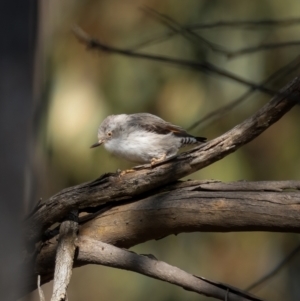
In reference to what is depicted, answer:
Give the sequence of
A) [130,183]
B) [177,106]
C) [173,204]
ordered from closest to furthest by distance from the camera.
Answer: [173,204] < [130,183] < [177,106]

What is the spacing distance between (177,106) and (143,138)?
292cm

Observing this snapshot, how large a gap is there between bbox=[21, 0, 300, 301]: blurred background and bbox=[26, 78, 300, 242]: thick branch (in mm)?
3779

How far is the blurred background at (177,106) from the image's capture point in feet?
24.1

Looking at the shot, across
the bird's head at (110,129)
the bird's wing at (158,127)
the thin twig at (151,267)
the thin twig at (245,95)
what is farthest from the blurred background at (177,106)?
the thin twig at (245,95)

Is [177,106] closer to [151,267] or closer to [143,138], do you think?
[143,138]

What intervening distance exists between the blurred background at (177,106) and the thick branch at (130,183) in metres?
3.78

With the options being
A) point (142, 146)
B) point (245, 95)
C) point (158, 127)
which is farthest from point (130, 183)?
point (158, 127)

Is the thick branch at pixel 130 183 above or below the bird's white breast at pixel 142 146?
below

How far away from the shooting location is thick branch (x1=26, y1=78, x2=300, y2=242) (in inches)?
129

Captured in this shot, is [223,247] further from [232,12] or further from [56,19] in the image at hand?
[56,19]

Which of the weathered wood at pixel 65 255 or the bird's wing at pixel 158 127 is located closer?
the weathered wood at pixel 65 255

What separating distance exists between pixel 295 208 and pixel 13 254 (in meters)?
1.63

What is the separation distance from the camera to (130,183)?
3449 mm

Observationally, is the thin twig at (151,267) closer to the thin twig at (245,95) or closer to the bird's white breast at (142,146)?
the thin twig at (245,95)
